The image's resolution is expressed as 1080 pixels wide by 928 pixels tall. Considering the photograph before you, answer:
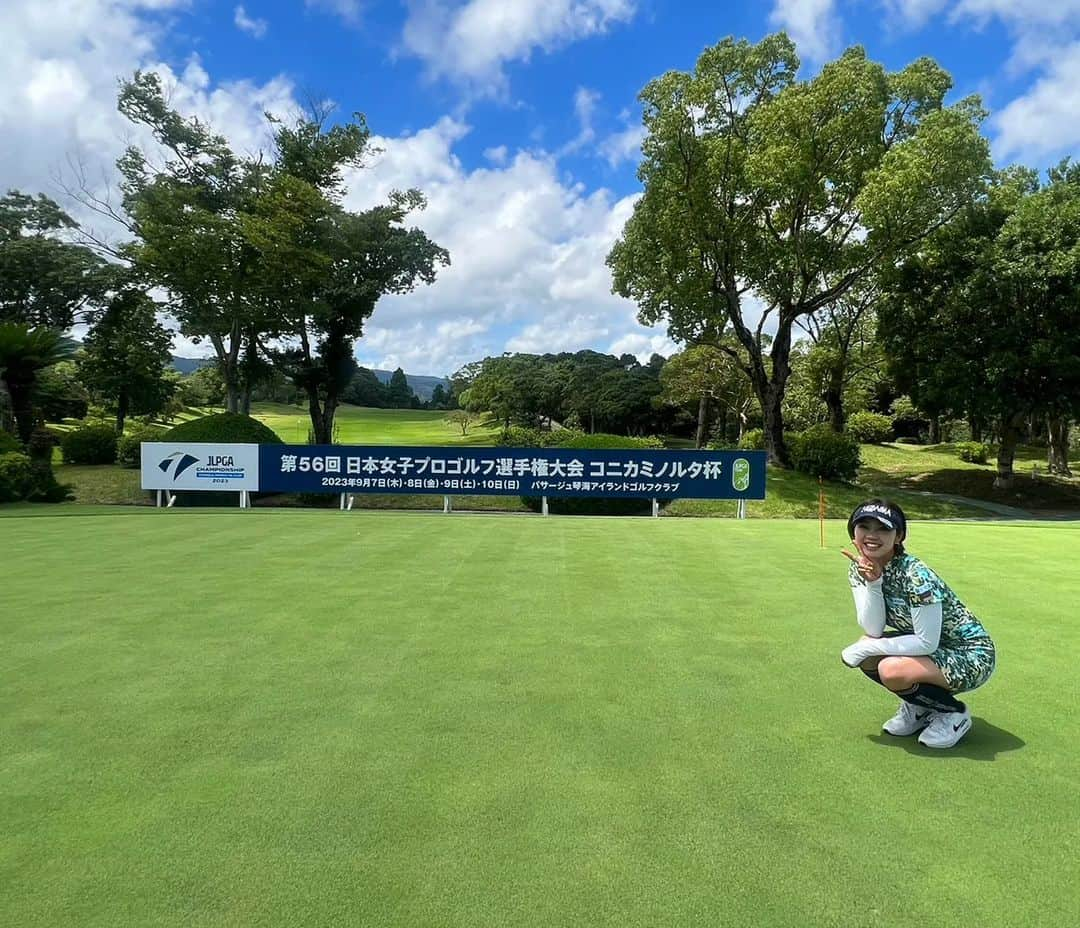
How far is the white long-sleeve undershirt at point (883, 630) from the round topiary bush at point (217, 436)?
59.4 feet

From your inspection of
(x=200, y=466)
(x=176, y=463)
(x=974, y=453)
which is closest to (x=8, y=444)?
(x=176, y=463)

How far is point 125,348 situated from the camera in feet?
96.6

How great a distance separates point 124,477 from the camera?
22547 millimetres

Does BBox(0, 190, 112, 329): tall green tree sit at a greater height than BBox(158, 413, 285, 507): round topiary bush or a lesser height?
greater

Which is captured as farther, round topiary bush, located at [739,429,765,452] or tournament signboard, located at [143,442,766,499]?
round topiary bush, located at [739,429,765,452]

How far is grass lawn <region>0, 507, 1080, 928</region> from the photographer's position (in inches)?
94.3

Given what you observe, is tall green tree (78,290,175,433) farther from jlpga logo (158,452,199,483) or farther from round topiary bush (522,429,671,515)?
round topiary bush (522,429,671,515)

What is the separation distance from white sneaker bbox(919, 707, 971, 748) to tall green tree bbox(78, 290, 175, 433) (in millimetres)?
30578

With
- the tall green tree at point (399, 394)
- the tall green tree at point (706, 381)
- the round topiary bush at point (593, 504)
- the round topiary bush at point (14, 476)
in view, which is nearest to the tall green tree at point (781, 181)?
the round topiary bush at point (593, 504)

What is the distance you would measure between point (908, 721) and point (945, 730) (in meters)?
0.17

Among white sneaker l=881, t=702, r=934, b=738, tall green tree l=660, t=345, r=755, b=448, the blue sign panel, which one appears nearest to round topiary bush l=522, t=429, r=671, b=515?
the blue sign panel

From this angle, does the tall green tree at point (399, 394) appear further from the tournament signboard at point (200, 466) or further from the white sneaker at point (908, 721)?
the white sneaker at point (908, 721)

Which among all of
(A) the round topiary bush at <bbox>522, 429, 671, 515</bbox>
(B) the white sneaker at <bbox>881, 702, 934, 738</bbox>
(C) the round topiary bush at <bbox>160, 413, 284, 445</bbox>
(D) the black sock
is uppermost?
(C) the round topiary bush at <bbox>160, 413, 284, 445</bbox>

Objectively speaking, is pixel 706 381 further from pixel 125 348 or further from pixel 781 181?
pixel 125 348
